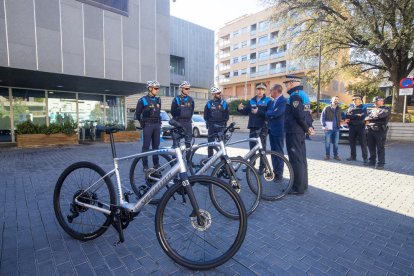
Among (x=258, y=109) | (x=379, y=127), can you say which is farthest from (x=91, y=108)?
(x=379, y=127)

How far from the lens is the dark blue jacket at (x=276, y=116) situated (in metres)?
4.80

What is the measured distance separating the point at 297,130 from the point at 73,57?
9.50 metres

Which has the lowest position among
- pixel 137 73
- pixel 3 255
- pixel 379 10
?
pixel 3 255

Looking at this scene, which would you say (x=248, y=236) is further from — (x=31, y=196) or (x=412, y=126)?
(x=412, y=126)

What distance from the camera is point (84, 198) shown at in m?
2.76

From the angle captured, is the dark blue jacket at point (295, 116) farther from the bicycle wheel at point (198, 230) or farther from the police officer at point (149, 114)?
the police officer at point (149, 114)

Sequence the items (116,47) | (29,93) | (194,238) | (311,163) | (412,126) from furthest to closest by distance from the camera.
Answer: (412,126) → (29,93) → (116,47) → (311,163) → (194,238)

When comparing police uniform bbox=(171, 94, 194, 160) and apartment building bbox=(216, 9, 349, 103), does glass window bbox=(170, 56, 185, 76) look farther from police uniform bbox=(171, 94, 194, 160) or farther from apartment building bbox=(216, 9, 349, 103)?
police uniform bbox=(171, 94, 194, 160)

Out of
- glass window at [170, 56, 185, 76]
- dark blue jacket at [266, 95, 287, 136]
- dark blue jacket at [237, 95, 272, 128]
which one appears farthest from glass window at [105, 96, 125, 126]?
glass window at [170, 56, 185, 76]

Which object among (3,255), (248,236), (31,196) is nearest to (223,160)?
(248,236)

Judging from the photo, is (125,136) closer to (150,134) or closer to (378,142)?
(150,134)

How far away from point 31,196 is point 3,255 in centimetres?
201

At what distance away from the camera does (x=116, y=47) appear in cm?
1113

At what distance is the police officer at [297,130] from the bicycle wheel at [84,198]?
3.17 meters
